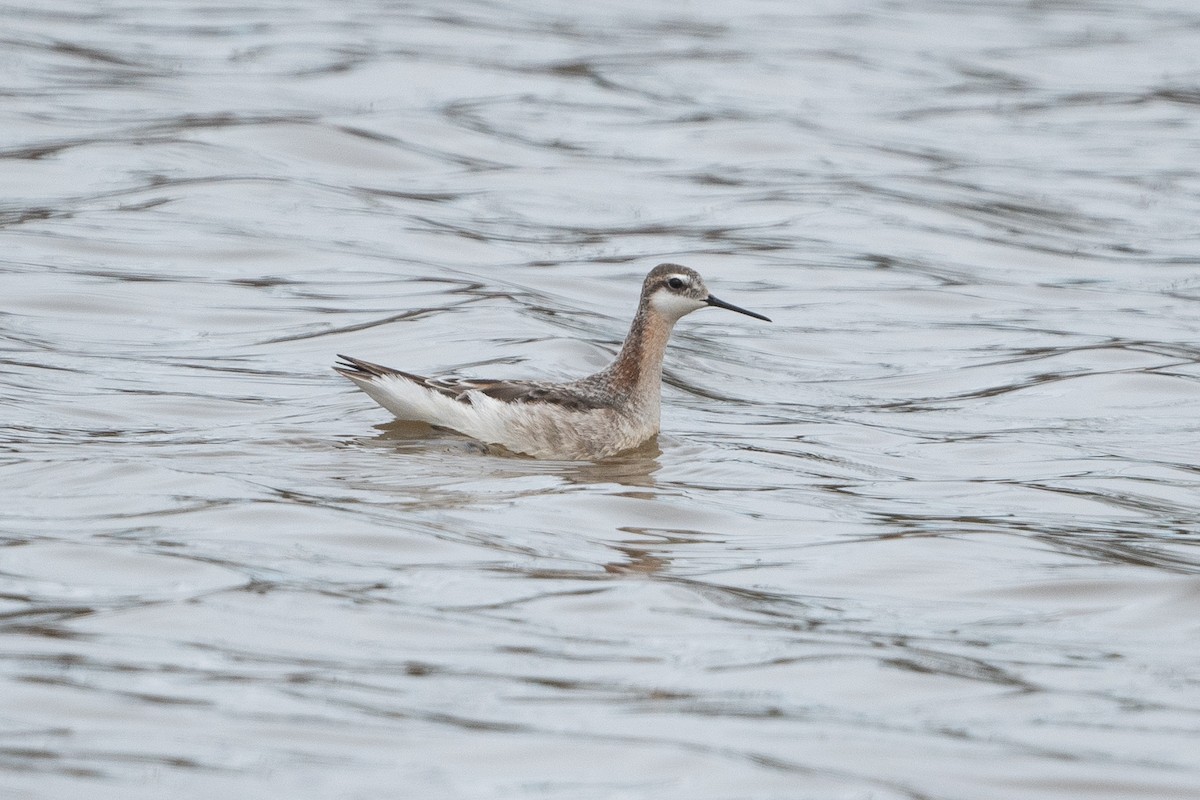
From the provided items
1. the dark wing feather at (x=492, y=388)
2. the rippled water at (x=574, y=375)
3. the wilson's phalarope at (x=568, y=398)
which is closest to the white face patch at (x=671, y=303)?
the wilson's phalarope at (x=568, y=398)

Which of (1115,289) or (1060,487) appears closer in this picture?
(1060,487)

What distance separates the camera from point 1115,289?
16797 millimetres

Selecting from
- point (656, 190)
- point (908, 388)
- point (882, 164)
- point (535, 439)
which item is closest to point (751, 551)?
point (535, 439)

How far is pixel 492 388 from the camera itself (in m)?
11.0

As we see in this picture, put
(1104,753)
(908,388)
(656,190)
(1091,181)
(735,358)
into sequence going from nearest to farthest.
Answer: (1104,753) < (908,388) < (735,358) < (656,190) < (1091,181)

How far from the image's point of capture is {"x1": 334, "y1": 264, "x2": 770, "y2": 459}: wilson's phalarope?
1093 centimetres

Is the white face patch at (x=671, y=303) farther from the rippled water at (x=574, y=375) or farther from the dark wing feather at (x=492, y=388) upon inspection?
the dark wing feather at (x=492, y=388)

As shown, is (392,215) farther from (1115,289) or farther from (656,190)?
(1115,289)

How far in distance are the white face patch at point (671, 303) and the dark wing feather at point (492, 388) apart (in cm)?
99

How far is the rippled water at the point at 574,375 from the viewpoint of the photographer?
658 cm

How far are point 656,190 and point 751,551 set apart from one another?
10693 mm

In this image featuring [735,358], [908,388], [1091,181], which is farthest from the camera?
[1091,181]

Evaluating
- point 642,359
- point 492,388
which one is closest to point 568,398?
point 492,388

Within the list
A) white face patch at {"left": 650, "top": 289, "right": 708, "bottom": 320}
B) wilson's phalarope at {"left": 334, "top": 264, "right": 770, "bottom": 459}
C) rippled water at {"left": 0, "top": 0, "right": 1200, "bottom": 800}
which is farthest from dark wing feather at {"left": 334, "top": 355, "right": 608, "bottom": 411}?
white face patch at {"left": 650, "top": 289, "right": 708, "bottom": 320}
